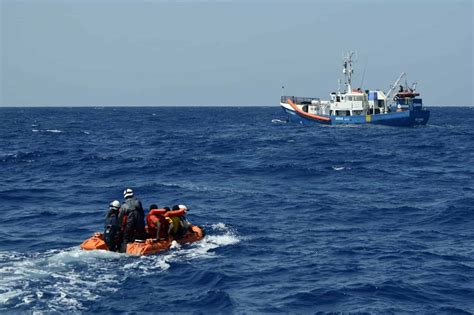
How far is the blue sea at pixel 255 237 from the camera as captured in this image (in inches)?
571

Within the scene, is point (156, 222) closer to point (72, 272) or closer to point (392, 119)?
point (72, 272)

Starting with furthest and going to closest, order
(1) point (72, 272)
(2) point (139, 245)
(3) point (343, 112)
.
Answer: (3) point (343, 112), (2) point (139, 245), (1) point (72, 272)

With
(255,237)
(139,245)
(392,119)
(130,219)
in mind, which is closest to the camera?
(139,245)

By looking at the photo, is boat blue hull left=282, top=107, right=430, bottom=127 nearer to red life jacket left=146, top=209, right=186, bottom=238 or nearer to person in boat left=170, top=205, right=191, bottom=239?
person in boat left=170, top=205, right=191, bottom=239

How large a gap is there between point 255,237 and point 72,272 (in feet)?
21.5

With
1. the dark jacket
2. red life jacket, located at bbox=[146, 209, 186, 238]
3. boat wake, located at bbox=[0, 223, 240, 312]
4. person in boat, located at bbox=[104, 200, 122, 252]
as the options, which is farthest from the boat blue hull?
person in boat, located at bbox=[104, 200, 122, 252]

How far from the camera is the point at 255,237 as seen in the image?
68.1ft

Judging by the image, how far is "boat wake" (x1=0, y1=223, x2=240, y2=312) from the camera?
14242 millimetres

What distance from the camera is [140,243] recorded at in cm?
1906

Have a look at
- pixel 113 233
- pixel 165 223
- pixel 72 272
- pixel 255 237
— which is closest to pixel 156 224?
pixel 165 223

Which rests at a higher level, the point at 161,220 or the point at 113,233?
the point at 161,220

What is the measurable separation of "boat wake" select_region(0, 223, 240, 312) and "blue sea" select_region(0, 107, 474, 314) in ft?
0.15

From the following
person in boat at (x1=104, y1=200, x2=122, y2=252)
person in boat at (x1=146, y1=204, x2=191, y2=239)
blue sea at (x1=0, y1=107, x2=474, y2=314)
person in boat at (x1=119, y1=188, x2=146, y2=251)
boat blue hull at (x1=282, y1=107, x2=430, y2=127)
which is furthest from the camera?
boat blue hull at (x1=282, y1=107, x2=430, y2=127)

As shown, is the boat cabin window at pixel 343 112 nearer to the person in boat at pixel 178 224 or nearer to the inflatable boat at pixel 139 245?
the person in boat at pixel 178 224
